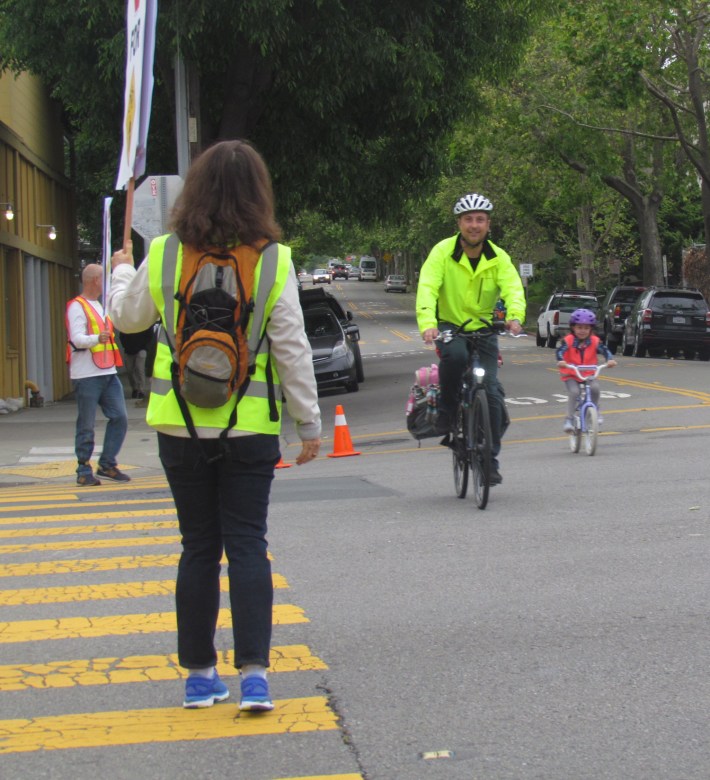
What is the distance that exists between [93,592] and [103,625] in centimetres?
77

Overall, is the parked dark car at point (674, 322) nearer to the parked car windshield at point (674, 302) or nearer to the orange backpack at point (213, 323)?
the parked car windshield at point (674, 302)

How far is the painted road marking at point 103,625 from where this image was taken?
19.0ft

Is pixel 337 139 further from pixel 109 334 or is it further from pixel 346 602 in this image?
pixel 346 602

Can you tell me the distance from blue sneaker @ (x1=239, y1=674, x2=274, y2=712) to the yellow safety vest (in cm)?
85

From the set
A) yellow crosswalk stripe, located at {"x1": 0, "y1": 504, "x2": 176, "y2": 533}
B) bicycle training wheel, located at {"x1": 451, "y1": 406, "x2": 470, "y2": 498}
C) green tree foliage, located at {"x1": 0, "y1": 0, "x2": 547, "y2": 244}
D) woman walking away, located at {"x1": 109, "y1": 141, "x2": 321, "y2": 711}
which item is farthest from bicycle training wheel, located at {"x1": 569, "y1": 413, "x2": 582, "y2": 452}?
woman walking away, located at {"x1": 109, "y1": 141, "x2": 321, "y2": 711}

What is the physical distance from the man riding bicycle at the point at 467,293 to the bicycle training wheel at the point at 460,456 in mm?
128

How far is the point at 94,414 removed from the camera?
38.4 feet

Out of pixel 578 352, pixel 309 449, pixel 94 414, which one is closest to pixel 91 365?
pixel 94 414

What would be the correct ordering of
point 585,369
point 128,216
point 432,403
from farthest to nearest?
point 585,369 → point 432,403 → point 128,216

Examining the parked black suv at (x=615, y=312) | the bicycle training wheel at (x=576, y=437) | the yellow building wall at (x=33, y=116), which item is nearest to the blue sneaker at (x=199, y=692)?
the bicycle training wheel at (x=576, y=437)

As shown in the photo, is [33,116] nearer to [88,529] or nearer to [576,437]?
[576,437]

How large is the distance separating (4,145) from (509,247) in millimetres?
48627

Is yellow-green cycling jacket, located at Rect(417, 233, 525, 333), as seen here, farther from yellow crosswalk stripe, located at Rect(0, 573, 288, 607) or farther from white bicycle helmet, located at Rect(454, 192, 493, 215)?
yellow crosswalk stripe, located at Rect(0, 573, 288, 607)

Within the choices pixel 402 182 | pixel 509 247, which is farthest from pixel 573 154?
pixel 509 247
